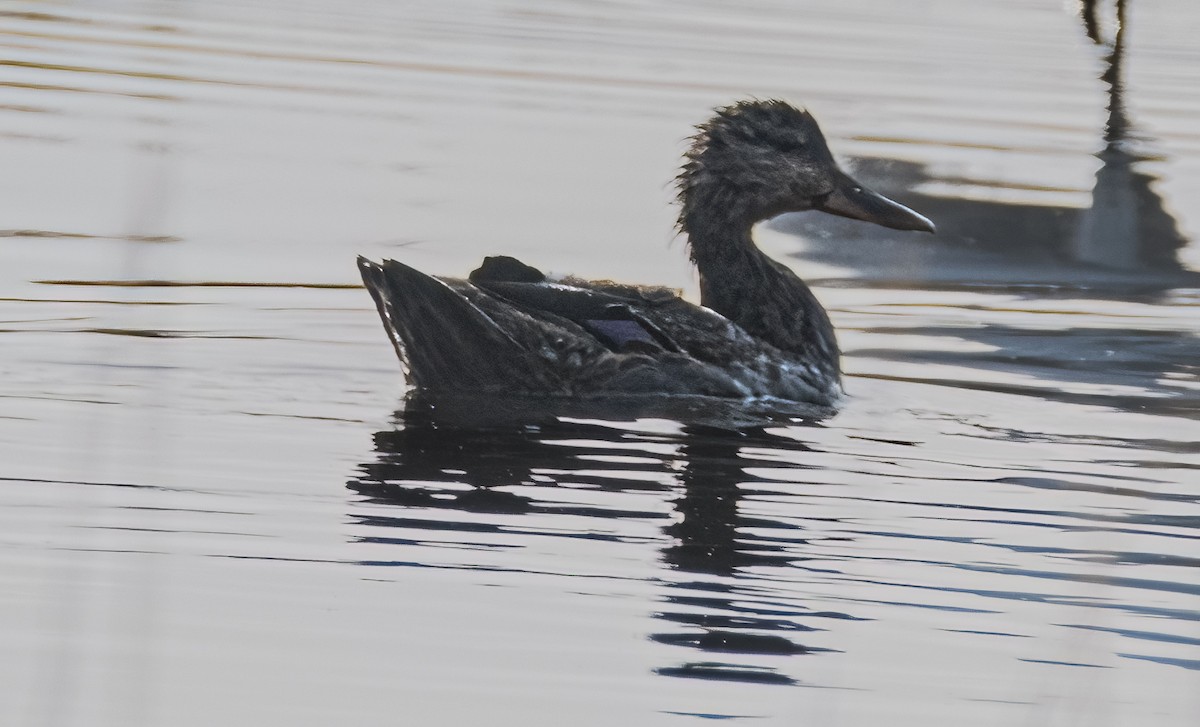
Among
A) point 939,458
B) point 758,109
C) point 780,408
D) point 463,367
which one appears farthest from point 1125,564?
point 758,109

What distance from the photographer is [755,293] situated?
8.55 metres

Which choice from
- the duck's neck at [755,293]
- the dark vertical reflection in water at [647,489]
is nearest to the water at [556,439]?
the dark vertical reflection in water at [647,489]

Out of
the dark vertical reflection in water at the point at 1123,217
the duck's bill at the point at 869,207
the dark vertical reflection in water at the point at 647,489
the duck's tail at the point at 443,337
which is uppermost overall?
the dark vertical reflection in water at the point at 1123,217

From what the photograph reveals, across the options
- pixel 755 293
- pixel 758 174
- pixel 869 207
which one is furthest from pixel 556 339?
pixel 869 207

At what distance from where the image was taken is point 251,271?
9.82 m

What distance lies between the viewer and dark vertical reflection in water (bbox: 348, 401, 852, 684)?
5293 mm

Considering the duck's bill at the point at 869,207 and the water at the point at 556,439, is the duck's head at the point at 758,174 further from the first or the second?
the water at the point at 556,439

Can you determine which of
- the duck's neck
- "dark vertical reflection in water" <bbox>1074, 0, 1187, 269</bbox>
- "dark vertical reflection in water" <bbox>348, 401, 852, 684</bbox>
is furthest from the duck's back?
"dark vertical reflection in water" <bbox>1074, 0, 1187, 269</bbox>

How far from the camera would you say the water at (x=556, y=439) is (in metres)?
4.95

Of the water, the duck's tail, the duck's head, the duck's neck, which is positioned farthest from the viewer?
the duck's head

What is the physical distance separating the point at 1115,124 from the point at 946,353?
6490 mm

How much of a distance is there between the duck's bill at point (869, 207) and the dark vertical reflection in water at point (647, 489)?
1.19m

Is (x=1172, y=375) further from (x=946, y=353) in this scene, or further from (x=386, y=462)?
(x=386, y=462)

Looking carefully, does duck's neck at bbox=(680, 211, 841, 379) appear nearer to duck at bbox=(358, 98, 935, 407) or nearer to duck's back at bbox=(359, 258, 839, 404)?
duck at bbox=(358, 98, 935, 407)
